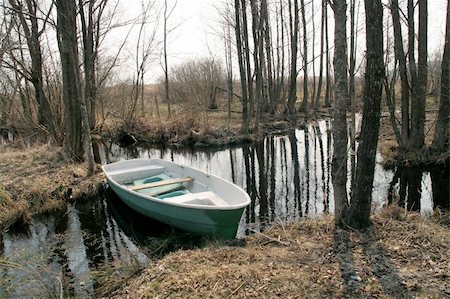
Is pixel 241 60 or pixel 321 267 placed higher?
pixel 241 60

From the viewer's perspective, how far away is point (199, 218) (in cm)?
546

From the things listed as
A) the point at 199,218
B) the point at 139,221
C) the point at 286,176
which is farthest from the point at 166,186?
the point at 286,176

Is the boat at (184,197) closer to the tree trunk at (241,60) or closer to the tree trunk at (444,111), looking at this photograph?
the tree trunk at (444,111)

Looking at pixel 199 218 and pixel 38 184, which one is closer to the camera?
pixel 199 218

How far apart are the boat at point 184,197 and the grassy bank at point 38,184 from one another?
961 millimetres

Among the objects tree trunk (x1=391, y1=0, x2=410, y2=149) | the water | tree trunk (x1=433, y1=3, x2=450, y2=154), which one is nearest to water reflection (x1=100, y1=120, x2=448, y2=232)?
the water

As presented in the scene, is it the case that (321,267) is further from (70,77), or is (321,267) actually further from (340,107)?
(70,77)

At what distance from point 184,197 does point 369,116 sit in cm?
358

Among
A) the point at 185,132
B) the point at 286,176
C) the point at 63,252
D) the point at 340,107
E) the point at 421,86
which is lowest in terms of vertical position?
the point at 63,252

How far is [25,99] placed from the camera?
1542 cm

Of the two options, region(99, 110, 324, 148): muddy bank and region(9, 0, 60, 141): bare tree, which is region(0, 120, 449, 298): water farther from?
region(9, 0, 60, 141): bare tree

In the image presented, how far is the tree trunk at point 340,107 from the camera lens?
419 centimetres

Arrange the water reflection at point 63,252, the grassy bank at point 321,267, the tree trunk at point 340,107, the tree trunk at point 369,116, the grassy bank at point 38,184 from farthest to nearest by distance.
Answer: the grassy bank at point 38,184
the water reflection at point 63,252
the tree trunk at point 340,107
the tree trunk at point 369,116
the grassy bank at point 321,267

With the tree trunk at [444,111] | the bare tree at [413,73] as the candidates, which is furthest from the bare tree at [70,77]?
the tree trunk at [444,111]
